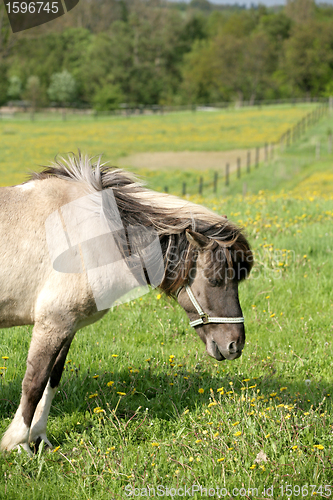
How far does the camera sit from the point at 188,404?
3.82 m

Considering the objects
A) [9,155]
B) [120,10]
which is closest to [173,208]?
[9,155]

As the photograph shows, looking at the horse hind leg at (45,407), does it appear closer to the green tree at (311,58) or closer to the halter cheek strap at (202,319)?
the halter cheek strap at (202,319)

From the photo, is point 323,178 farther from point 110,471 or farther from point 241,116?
point 241,116

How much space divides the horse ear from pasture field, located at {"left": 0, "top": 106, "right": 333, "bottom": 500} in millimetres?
672

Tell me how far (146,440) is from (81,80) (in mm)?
94335

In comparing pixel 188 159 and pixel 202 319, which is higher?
pixel 202 319

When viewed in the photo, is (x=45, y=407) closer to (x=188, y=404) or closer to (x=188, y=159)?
(x=188, y=404)

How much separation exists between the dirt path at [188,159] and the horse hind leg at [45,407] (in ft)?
82.1

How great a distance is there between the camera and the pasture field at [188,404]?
2.88 m

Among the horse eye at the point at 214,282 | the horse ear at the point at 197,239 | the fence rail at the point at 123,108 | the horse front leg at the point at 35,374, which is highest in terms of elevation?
the fence rail at the point at 123,108

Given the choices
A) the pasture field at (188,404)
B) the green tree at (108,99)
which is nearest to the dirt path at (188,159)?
the pasture field at (188,404)

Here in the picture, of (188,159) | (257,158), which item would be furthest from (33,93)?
(257,158)

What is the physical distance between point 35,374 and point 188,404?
53.1 inches

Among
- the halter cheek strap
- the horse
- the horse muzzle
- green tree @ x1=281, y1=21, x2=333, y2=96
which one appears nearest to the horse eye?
the horse
